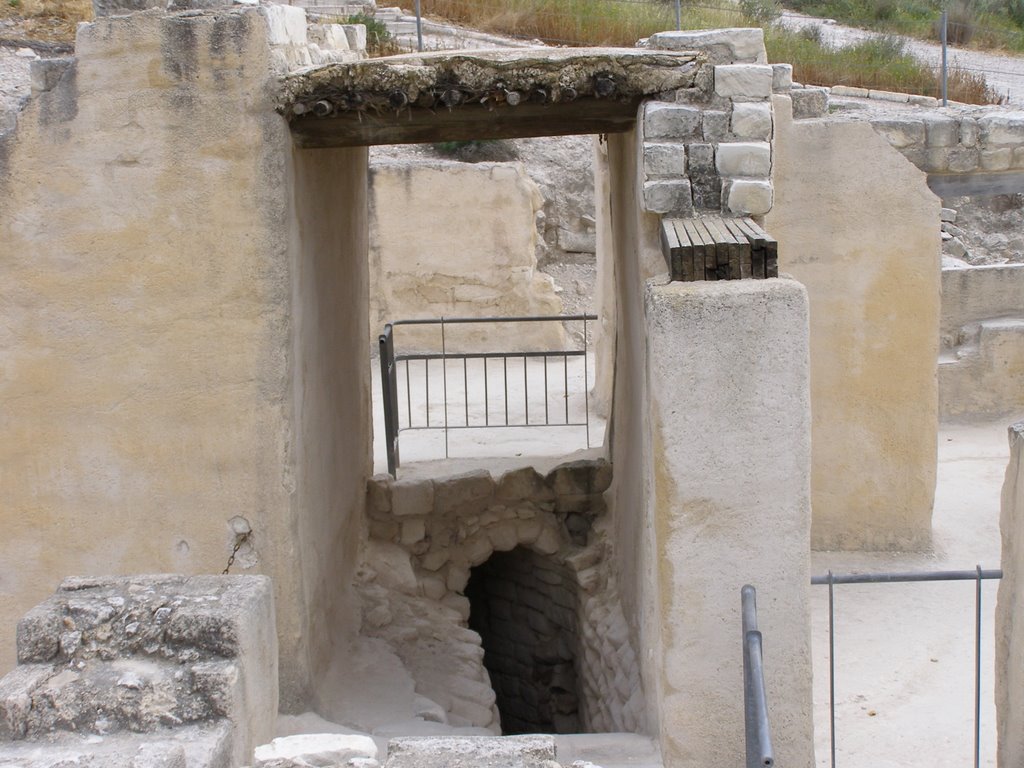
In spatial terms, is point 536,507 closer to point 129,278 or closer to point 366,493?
point 366,493

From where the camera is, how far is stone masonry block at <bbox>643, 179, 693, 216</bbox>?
500 cm

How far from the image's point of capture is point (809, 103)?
26.5ft

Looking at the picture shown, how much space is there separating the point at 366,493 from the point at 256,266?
9.33 ft

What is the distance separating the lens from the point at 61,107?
17.4ft

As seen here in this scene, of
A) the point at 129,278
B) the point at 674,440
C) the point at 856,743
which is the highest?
the point at 129,278

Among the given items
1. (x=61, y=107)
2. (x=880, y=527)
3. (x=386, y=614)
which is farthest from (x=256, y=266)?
(x=880, y=527)

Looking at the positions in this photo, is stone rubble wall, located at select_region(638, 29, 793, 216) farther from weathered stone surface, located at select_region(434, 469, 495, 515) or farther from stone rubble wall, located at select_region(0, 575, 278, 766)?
weathered stone surface, located at select_region(434, 469, 495, 515)

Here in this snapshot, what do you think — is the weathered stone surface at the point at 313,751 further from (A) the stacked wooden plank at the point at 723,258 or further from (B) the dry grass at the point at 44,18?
(B) the dry grass at the point at 44,18

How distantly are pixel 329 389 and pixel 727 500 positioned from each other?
2.90 meters

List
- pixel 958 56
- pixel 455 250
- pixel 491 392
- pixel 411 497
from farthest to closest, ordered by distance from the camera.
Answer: pixel 958 56 < pixel 455 250 < pixel 491 392 < pixel 411 497

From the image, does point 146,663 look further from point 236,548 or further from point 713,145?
point 713,145

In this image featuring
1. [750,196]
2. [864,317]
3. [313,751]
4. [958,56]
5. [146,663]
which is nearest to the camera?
[313,751]

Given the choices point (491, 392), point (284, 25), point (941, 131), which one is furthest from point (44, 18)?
point (941, 131)

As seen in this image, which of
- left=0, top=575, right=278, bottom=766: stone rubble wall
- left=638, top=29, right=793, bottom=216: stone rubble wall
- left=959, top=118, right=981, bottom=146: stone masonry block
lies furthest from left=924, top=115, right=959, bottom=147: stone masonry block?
left=0, top=575, right=278, bottom=766: stone rubble wall
